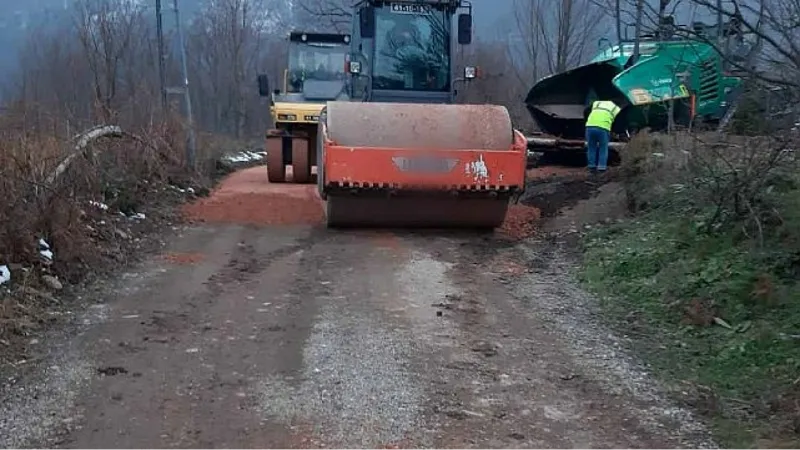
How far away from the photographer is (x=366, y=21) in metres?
14.1

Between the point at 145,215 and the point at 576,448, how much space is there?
25.5ft

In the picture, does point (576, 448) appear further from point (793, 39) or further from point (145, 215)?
point (145, 215)

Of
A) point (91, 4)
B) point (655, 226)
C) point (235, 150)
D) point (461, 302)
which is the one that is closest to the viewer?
point (461, 302)

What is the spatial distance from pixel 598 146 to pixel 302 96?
721 cm

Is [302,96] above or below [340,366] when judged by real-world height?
above

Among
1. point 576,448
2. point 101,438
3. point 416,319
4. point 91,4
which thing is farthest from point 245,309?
point 91,4

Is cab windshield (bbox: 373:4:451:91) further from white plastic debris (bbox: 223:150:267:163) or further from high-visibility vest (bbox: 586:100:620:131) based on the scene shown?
white plastic debris (bbox: 223:150:267:163)

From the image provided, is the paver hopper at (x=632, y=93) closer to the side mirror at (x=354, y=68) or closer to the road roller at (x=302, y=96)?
the side mirror at (x=354, y=68)

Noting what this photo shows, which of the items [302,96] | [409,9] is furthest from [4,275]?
[302,96]

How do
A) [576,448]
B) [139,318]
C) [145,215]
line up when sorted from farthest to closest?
1. [145,215]
2. [139,318]
3. [576,448]

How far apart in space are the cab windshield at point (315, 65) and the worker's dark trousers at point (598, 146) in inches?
287

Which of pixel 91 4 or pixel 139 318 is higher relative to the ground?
pixel 91 4

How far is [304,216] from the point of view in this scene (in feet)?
38.7

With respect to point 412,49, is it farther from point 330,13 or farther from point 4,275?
point 330,13
